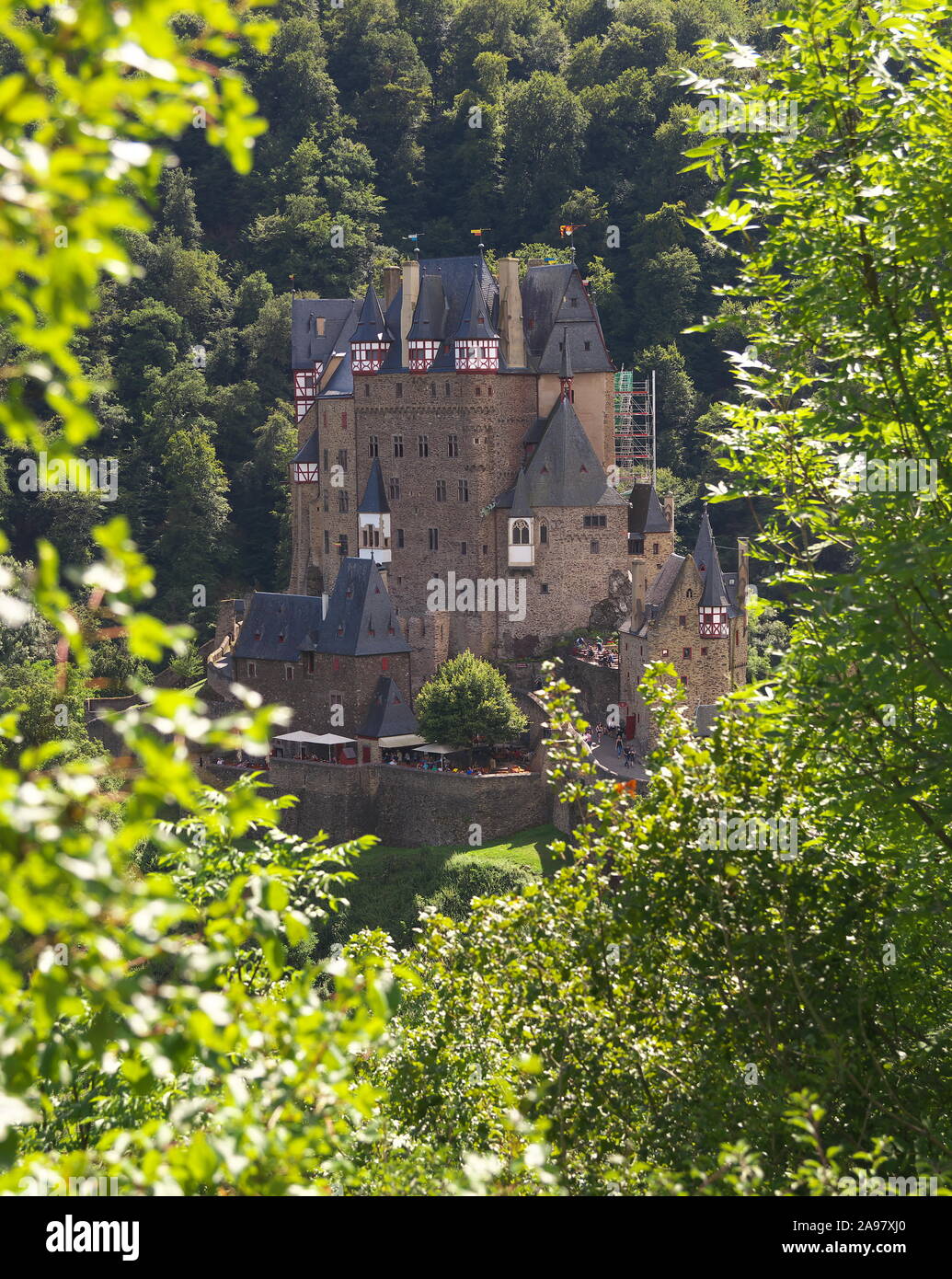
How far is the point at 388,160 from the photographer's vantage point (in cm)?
9206

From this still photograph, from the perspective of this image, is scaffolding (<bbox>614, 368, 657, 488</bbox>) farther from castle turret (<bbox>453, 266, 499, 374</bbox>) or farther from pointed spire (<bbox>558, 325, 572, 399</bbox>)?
castle turret (<bbox>453, 266, 499, 374</bbox>)

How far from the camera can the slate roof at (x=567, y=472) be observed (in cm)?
5284

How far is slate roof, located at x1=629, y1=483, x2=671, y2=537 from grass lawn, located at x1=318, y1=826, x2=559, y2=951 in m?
13.0

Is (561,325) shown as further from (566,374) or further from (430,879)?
(430,879)

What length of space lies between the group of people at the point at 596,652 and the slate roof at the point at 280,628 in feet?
27.5

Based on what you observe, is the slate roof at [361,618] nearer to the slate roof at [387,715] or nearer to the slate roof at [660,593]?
the slate roof at [387,715]

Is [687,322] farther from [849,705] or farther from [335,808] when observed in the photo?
[849,705]

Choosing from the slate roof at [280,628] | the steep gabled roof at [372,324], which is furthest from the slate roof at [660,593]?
the steep gabled roof at [372,324]

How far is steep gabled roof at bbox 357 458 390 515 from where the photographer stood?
5503cm

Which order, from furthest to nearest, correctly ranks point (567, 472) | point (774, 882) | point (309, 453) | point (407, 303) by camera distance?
point (309, 453), point (407, 303), point (567, 472), point (774, 882)

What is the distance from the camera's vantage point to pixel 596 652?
168 feet

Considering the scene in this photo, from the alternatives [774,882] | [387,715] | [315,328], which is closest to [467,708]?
[387,715]

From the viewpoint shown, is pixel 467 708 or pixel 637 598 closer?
pixel 467 708

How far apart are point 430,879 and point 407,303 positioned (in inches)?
827
